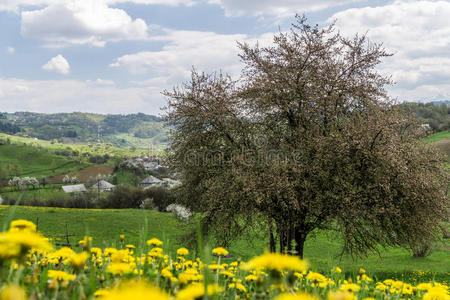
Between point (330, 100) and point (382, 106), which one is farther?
point (382, 106)

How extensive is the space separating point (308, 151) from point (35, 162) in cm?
15134

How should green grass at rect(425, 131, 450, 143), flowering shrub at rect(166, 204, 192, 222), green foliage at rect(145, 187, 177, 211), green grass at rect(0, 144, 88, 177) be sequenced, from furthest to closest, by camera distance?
green grass at rect(0, 144, 88, 177), green grass at rect(425, 131, 450, 143), green foliage at rect(145, 187, 177, 211), flowering shrub at rect(166, 204, 192, 222)

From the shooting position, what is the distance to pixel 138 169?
123m

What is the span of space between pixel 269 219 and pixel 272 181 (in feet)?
7.49

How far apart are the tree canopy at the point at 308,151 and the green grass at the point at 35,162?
12487cm

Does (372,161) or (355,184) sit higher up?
(372,161)

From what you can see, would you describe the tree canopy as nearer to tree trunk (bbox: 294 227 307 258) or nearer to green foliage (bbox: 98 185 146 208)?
tree trunk (bbox: 294 227 307 258)

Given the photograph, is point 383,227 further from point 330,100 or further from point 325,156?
point 330,100

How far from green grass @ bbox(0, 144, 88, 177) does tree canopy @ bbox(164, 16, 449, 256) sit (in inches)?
4916

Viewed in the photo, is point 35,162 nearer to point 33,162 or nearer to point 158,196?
point 33,162

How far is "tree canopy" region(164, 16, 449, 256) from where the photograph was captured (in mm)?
12832

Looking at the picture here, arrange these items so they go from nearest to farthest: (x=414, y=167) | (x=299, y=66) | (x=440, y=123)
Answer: (x=414, y=167) < (x=299, y=66) < (x=440, y=123)

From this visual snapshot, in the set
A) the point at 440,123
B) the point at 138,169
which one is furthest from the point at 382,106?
the point at 138,169

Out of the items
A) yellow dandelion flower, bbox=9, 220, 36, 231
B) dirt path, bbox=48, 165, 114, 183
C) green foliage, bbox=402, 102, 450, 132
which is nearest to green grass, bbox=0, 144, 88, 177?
dirt path, bbox=48, 165, 114, 183
